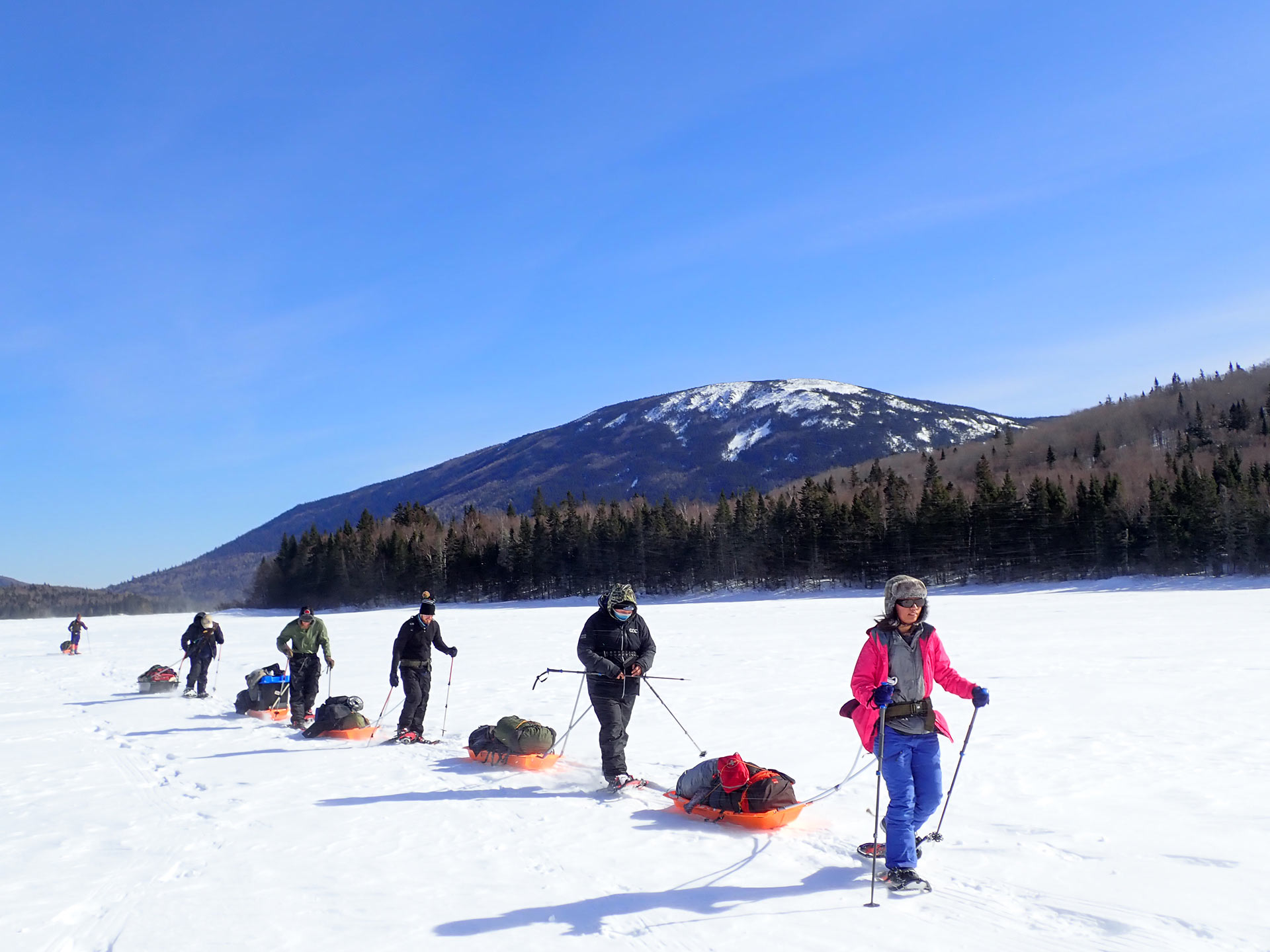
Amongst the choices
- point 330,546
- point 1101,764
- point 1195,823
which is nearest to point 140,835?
point 1195,823

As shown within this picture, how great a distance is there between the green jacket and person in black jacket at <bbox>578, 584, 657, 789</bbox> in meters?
6.52

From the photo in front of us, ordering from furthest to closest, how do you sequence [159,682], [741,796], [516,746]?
1. [159,682]
2. [516,746]
3. [741,796]

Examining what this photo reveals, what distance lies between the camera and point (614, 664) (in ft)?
30.4

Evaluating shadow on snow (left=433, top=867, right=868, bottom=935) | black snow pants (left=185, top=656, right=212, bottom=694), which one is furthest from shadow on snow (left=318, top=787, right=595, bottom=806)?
black snow pants (left=185, top=656, right=212, bottom=694)

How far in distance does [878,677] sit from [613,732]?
377 cm

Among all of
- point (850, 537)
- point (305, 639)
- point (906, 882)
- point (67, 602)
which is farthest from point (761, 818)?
point (67, 602)

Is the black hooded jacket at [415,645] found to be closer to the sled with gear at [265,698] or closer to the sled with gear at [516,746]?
the sled with gear at [516,746]

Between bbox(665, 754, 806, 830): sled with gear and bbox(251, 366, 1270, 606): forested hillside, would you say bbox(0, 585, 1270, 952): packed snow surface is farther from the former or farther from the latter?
bbox(251, 366, 1270, 606): forested hillside

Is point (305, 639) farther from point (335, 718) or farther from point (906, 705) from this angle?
point (906, 705)

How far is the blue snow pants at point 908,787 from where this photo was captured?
5.91m

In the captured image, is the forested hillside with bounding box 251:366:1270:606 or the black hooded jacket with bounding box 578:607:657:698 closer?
the black hooded jacket with bounding box 578:607:657:698

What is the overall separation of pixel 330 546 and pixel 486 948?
10774 cm

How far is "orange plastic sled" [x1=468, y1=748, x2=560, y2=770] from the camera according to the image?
10.3 metres

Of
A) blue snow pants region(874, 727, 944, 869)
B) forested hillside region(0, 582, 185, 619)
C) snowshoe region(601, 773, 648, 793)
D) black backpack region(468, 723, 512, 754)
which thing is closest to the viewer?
blue snow pants region(874, 727, 944, 869)
